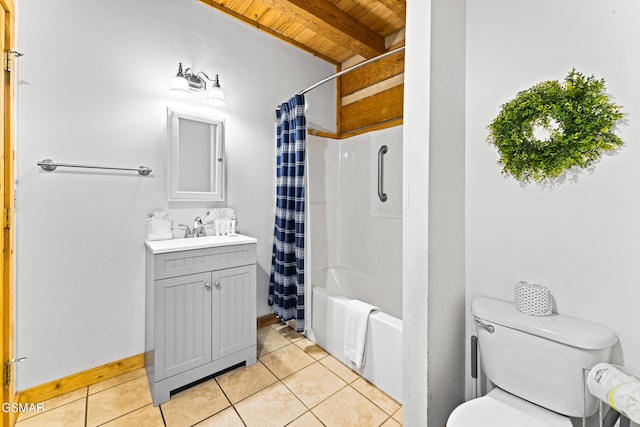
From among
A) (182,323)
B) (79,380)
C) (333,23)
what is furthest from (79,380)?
(333,23)

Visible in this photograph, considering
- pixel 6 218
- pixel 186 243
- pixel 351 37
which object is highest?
pixel 351 37

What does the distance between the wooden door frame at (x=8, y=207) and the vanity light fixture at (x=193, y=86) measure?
29.5 inches

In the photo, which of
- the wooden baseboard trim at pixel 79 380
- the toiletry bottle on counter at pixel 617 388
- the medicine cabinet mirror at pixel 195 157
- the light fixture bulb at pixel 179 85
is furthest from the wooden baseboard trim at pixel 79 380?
the toiletry bottle on counter at pixel 617 388

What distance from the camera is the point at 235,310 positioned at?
6.10 feet

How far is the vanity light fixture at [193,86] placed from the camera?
190 cm

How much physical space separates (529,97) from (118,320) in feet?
8.33

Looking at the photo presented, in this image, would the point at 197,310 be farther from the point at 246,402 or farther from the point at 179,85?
the point at 179,85

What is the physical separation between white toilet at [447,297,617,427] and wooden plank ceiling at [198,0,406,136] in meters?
1.92

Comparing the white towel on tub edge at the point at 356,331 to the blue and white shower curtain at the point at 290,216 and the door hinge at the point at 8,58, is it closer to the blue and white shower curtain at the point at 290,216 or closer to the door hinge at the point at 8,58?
the blue and white shower curtain at the point at 290,216

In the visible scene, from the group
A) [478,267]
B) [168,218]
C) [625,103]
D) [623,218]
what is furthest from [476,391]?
[168,218]

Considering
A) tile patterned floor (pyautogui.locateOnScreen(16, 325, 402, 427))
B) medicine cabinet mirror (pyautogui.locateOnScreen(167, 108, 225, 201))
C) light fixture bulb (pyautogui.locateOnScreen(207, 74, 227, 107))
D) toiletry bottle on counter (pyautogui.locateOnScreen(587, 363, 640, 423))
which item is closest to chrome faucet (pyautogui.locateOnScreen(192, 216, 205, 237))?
medicine cabinet mirror (pyautogui.locateOnScreen(167, 108, 225, 201))

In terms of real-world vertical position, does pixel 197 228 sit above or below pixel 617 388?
above

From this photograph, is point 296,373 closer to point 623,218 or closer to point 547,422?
point 547,422

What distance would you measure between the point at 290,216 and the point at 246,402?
1254 millimetres
